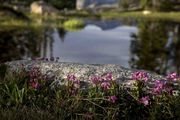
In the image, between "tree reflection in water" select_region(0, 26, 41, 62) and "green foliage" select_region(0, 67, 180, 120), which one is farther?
"tree reflection in water" select_region(0, 26, 41, 62)

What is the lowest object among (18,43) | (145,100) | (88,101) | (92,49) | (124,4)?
(88,101)

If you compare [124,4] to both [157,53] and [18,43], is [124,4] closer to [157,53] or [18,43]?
[18,43]

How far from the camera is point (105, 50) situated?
35.2m

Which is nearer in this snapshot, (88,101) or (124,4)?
(88,101)

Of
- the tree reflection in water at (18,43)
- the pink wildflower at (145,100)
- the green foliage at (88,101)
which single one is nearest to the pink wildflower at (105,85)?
the green foliage at (88,101)

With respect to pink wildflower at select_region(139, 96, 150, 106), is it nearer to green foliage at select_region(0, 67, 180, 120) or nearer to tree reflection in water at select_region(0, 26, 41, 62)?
green foliage at select_region(0, 67, 180, 120)

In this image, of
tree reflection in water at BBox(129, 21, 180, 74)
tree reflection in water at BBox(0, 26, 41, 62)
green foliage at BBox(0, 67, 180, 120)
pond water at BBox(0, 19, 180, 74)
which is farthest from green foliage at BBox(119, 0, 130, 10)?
green foliage at BBox(0, 67, 180, 120)

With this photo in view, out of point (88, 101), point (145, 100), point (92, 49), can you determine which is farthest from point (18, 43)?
point (145, 100)

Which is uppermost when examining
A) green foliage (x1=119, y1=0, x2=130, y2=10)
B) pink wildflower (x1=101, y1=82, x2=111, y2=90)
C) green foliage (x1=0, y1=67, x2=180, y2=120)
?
green foliage (x1=119, y1=0, x2=130, y2=10)

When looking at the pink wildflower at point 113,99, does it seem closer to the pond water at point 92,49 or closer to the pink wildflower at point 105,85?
the pink wildflower at point 105,85

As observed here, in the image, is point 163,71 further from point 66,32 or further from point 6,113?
point 66,32

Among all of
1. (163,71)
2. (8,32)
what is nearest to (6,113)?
(163,71)

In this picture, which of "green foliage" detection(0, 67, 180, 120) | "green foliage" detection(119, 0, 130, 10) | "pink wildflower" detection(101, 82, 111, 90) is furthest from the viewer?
"green foliage" detection(119, 0, 130, 10)

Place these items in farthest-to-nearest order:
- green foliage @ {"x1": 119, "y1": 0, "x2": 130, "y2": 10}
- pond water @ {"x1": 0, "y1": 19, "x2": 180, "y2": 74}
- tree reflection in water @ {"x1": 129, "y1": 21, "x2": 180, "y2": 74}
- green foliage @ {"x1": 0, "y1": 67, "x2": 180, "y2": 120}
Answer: green foliage @ {"x1": 119, "y1": 0, "x2": 130, "y2": 10} < pond water @ {"x1": 0, "y1": 19, "x2": 180, "y2": 74} < tree reflection in water @ {"x1": 129, "y1": 21, "x2": 180, "y2": 74} < green foliage @ {"x1": 0, "y1": 67, "x2": 180, "y2": 120}
